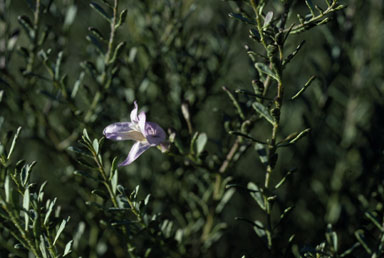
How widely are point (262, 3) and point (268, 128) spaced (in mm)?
1109

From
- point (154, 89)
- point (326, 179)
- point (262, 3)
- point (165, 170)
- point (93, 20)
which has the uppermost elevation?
point (262, 3)

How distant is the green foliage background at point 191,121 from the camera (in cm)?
129

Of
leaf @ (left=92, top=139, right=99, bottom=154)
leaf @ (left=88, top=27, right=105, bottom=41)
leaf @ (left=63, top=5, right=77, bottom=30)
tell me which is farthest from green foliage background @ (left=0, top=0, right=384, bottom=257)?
leaf @ (left=92, top=139, right=99, bottom=154)

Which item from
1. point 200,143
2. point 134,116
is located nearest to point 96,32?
point 134,116

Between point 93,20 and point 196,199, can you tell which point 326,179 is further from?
point 93,20

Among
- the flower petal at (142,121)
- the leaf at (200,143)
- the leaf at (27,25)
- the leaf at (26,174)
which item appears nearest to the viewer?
the leaf at (26,174)

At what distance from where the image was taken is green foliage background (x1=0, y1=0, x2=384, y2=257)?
1290mm

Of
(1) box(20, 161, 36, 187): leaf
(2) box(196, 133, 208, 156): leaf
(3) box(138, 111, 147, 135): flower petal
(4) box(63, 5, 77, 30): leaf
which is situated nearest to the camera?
(1) box(20, 161, 36, 187): leaf

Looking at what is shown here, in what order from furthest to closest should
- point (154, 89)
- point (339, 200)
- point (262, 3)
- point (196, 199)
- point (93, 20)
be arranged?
1. point (93, 20)
2. point (154, 89)
3. point (339, 200)
4. point (196, 199)
5. point (262, 3)

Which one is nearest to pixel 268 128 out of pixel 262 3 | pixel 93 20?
Result: pixel 93 20

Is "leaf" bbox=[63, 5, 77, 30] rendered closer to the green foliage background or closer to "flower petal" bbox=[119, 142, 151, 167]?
the green foliage background

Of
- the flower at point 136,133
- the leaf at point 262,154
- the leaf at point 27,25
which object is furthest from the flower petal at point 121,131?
the leaf at point 27,25

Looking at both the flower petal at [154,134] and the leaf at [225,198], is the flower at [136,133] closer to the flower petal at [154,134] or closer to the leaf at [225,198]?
the flower petal at [154,134]

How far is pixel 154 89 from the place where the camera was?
1757 millimetres
